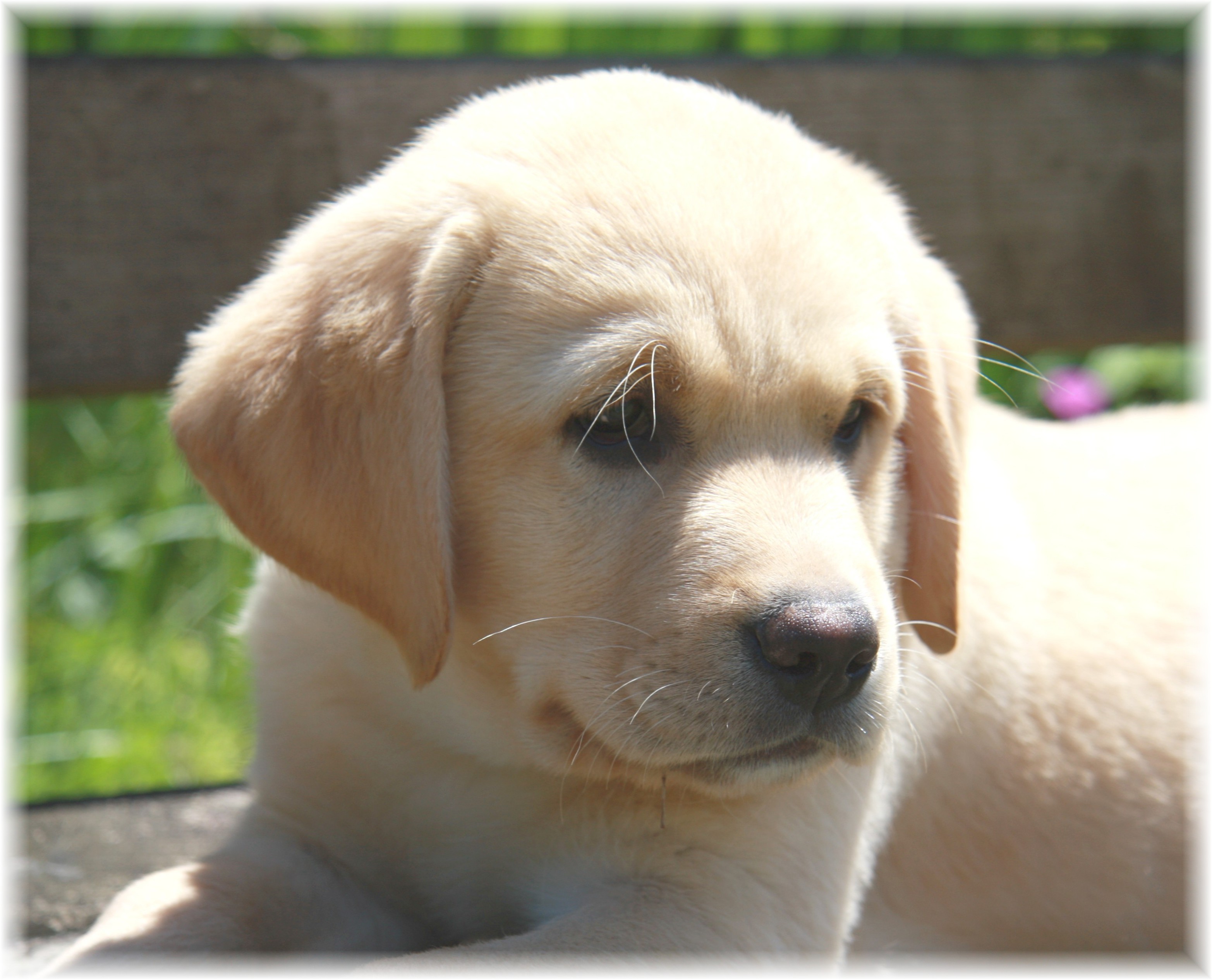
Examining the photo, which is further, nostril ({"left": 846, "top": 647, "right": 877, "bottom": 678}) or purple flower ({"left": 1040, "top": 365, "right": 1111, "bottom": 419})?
purple flower ({"left": 1040, "top": 365, "right": 1111, "bottom": 419})

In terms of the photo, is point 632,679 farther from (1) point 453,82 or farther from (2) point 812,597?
(1) point 453,82

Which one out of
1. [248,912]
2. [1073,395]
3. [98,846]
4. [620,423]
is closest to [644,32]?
[1073,395]

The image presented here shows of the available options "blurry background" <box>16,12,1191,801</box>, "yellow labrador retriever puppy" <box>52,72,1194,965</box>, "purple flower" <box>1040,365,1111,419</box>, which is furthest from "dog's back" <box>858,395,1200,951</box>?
"purple flower" <box>1040,365,1111,419</box>

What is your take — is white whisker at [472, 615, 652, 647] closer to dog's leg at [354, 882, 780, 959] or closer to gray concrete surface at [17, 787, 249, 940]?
dog's leg at [354, 882, 780, 959]

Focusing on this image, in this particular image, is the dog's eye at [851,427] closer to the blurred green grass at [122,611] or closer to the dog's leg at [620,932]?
the dog's leg at [620,932]

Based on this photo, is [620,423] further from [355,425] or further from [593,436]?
[355,425]

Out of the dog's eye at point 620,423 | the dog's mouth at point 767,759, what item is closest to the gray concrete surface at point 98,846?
the dog's mouth at point 767,759
